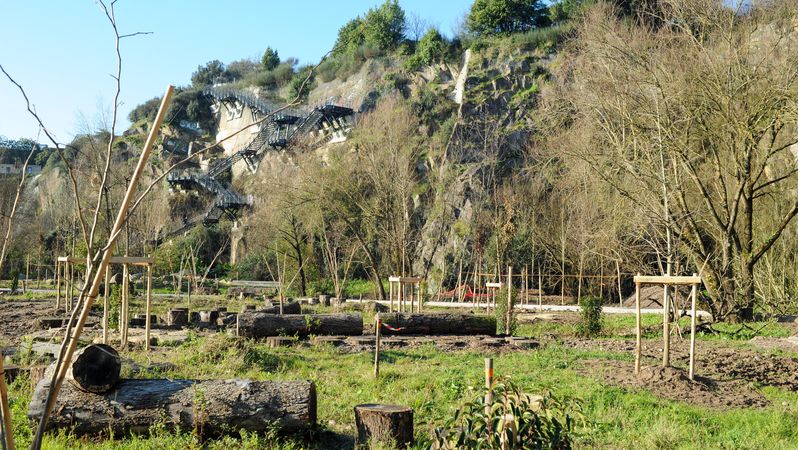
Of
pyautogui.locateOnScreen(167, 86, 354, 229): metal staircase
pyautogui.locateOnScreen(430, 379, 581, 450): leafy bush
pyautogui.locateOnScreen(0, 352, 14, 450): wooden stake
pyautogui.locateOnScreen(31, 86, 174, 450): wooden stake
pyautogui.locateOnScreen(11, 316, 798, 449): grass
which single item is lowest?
pyautogui.locateOnScreen(11, 316, 798, 449): grass

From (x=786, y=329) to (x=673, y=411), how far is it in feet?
36.4

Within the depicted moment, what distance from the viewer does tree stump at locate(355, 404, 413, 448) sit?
6492 mm

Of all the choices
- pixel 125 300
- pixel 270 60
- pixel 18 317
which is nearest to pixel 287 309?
pixel 18 317

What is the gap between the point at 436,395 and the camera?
8898 millimetres

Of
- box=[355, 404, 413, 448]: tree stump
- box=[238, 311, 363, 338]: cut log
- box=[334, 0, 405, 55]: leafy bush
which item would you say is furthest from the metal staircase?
box=[355, 404, 413, 448]: tree stump

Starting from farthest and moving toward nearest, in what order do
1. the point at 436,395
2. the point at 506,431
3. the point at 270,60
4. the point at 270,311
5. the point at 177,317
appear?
the point at 270,60
the point at 270,311
the point at 177,317
the point at 436,395
the point at 506,431

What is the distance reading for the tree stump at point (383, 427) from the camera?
6.49 m

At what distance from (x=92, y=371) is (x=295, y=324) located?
7816mm

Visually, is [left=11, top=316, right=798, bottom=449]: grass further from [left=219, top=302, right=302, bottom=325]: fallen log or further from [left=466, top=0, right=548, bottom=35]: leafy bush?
[left=466, top=0, right=548, bottom=35]: leafy bush

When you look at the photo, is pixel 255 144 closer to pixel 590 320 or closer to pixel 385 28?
pixel 385 28

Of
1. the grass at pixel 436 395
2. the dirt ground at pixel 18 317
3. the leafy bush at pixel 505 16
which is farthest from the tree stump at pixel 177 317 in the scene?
the leafy bush at pixel 505 16

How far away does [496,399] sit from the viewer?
16.6 feet

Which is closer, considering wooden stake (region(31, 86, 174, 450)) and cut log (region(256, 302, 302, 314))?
wooden stake (region(31, 86, 174, 450))

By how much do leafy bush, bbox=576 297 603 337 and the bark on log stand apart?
2031 mm
